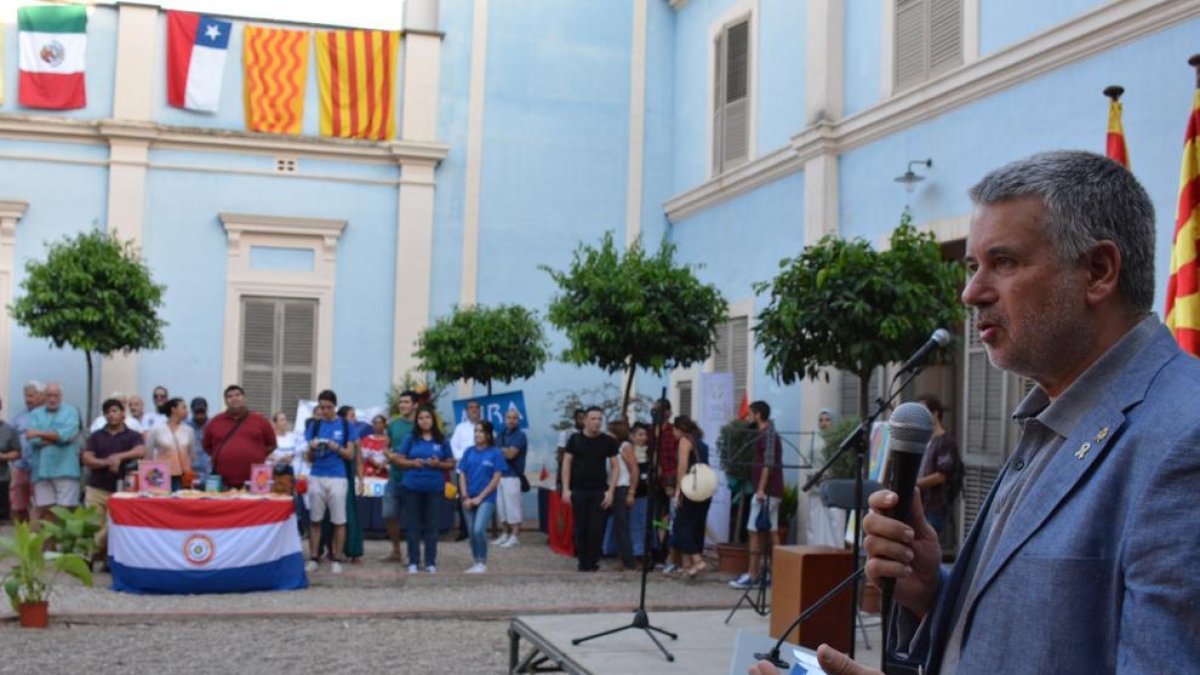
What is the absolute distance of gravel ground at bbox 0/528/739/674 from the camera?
29.3ft

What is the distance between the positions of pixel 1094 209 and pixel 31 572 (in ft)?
30.9

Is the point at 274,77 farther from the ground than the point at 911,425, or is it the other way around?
the point at 274,77

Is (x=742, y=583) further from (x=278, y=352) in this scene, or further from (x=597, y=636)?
(x=278, y=352)

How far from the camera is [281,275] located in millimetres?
20875

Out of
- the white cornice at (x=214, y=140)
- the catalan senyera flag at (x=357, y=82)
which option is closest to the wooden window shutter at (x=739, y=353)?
the white cornice at (x=214, y=140)

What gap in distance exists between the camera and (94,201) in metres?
20.2

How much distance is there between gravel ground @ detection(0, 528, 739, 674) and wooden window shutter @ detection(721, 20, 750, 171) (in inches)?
277

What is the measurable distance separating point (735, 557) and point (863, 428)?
9138mm

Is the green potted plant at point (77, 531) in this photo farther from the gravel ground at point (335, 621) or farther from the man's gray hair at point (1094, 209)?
the man's gray hair at point (1094, 209)

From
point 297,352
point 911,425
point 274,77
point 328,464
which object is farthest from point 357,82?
point 911,425

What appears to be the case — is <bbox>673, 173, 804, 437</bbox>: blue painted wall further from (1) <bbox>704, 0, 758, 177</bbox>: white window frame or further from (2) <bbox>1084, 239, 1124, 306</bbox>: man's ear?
(2) <bbox>1084, 239, 1124, 306</bbox>: man's ear

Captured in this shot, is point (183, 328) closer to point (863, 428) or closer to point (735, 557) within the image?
point (735, 557)

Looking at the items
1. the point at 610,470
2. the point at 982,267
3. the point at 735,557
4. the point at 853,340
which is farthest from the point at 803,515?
the point at 982,267

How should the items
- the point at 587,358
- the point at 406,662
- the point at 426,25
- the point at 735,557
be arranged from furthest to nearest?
the point at 426,25
the point at 587,358
the point at 735,557
the point at 406,662
